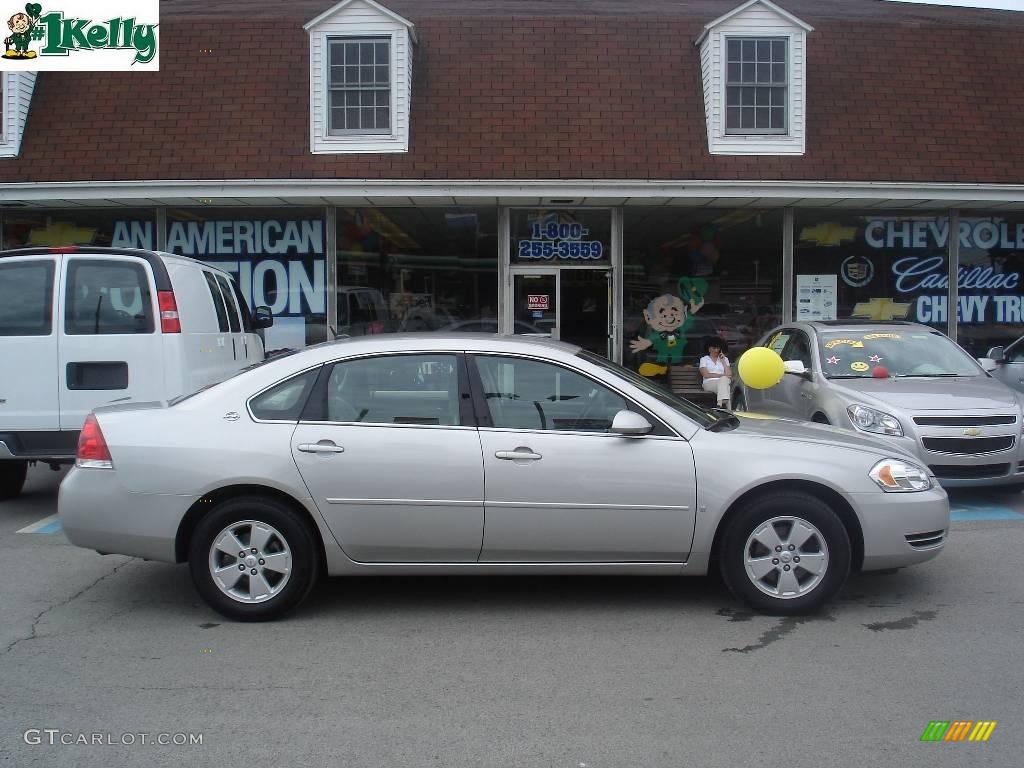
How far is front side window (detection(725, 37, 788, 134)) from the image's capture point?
43.0ft

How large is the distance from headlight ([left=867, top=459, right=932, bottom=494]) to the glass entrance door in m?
8.31

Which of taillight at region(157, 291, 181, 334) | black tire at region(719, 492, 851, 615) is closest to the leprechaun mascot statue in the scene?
taillight at region(157, 291, 181, 334)

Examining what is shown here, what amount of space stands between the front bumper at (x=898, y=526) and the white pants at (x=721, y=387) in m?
6.35

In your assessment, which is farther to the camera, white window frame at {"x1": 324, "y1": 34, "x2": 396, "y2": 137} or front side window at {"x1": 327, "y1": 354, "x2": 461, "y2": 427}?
white window frame at {"x1": 324, "y1": 34, "x2": 396, "y2": 137}

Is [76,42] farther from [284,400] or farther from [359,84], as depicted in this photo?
[284,400]

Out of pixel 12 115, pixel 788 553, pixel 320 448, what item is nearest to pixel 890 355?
pixel 788 553

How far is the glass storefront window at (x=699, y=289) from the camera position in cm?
1367

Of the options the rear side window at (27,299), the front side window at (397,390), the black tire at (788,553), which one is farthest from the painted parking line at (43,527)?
the black tire at (788,553)

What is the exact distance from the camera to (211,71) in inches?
523

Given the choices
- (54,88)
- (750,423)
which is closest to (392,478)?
(750,423)

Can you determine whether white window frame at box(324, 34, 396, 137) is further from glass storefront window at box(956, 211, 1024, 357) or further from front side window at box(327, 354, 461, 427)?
glass storefront window at box(956, 211, 1024, 357)

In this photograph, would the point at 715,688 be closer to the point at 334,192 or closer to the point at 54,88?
the point at 334,192

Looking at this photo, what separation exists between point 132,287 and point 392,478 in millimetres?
3749

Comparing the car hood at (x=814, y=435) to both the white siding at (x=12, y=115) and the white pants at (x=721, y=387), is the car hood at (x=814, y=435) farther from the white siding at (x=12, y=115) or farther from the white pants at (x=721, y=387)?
the white siding at (x=12, y=115)
